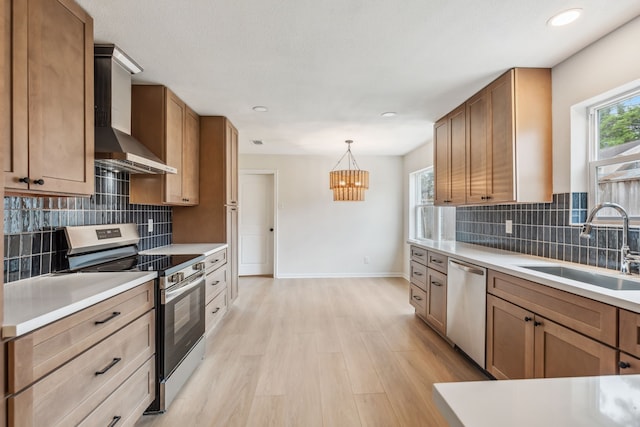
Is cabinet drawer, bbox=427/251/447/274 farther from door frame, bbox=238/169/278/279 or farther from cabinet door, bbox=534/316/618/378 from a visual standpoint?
door frame, bbox=238/169/278/279

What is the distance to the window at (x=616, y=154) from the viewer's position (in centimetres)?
194

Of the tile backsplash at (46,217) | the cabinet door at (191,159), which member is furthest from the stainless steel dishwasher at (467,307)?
the tile backsplash at (46,217)

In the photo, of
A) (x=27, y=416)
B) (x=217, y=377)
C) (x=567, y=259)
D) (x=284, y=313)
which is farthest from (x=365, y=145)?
(x=27, y=416)

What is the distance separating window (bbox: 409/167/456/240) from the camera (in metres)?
4.40

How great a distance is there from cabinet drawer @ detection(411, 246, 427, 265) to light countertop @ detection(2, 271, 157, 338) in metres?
2.58

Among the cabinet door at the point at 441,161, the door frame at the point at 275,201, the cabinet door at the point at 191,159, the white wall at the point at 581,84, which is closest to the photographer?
the white wall at the point at 581,84

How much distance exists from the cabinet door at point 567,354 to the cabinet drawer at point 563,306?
4 centimetres

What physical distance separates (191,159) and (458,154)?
9.17 feet

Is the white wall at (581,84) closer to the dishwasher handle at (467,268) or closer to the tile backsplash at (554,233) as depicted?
the tile backsplash at (554,233)

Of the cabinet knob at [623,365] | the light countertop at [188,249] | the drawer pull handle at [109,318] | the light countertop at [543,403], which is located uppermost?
the light countertop at [543,403]

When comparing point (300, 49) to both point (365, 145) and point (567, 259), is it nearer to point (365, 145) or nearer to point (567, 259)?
point (567, 259)

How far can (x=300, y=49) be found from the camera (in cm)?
211

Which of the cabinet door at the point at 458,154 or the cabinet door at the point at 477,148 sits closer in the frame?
the cabinet door at the point at 477,148

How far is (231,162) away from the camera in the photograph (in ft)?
12.6
